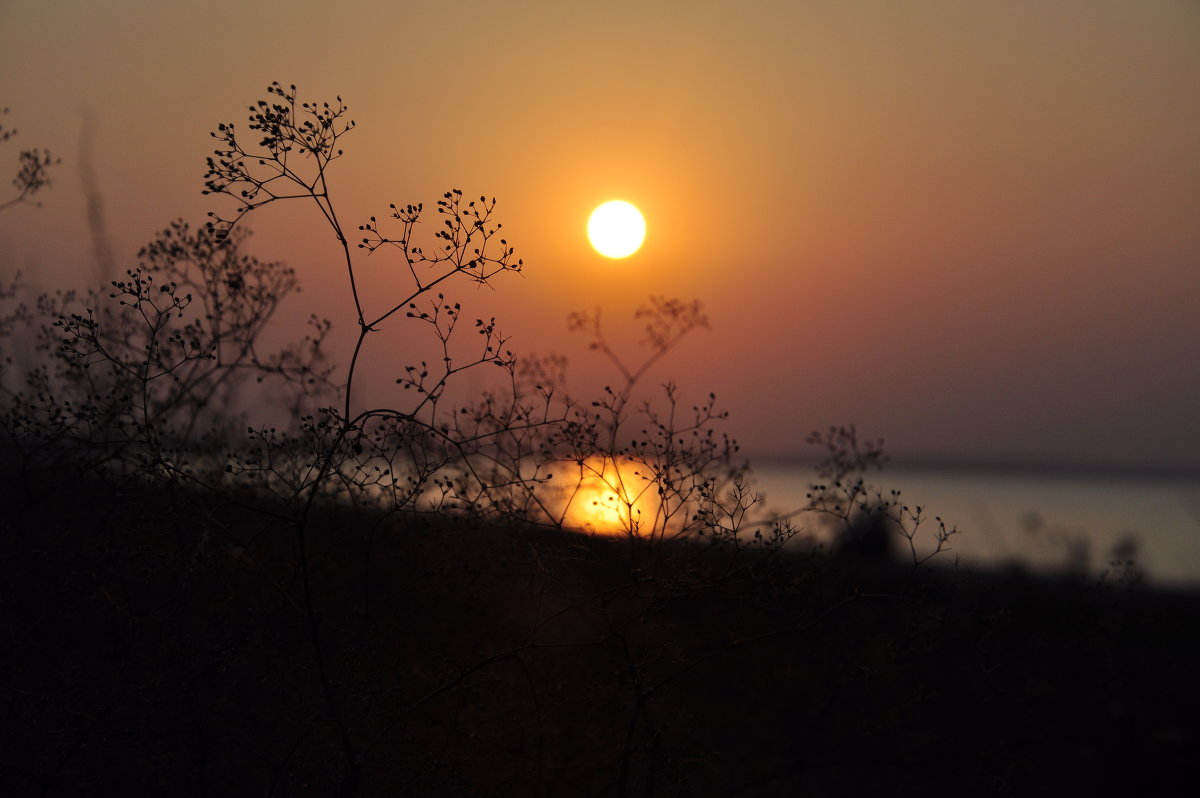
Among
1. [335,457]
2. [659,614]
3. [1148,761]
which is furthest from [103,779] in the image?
[1148,761]

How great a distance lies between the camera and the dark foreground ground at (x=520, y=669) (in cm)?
410

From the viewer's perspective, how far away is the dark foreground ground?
13.4 feet

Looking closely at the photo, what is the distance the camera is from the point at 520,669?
5008 millimetres

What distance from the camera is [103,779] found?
4.16m

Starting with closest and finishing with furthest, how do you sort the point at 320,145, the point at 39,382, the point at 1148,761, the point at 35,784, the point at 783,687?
the point at 320,145 < the point at 35,784 < the point at 39,382 < the point at 783,687 < the point at 1148,761

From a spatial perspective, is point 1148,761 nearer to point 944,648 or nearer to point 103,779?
point 944,648

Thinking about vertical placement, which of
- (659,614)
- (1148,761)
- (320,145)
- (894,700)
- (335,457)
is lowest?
(1148,761)

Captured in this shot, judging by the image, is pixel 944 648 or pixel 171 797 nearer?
pixel 171 797

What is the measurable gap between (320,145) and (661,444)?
1845 millimetres

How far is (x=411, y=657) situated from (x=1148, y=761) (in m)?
4.79

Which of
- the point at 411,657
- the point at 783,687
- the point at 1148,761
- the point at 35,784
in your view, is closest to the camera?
the point at 35,784

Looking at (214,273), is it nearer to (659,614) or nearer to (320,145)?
(320,145)

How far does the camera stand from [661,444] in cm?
438

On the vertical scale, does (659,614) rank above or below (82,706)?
above
